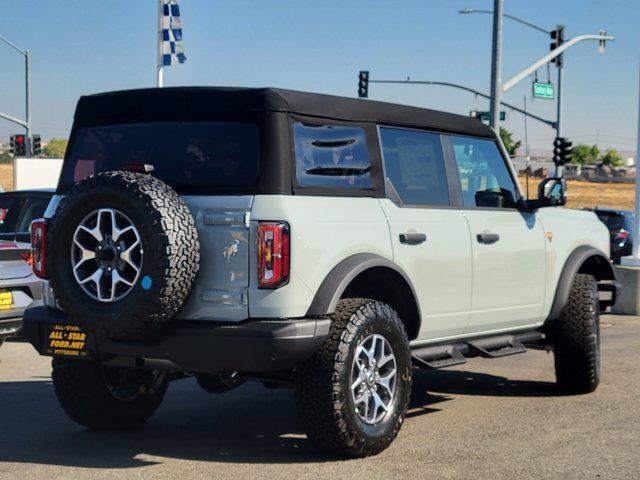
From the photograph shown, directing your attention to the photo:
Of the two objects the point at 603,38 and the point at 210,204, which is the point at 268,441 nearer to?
the point at 210,204

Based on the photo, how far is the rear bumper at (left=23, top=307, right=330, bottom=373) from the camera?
535 centimetres

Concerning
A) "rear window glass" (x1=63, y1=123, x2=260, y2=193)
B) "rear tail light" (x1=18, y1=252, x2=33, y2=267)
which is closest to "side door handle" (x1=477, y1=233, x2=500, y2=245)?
"rear window glass" (x1=63, y1=123, x2=260, y2=193)

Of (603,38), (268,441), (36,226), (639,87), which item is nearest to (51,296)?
(36,226)

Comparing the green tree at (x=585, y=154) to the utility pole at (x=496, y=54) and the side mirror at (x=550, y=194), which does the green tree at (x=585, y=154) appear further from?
the side mirror at (x=550, y=194)

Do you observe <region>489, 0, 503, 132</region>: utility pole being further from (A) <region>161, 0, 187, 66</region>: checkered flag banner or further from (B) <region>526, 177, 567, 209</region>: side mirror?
(B) <region>526, 177, 567, 209</region>: side mirror

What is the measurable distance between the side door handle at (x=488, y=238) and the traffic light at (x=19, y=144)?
39.8 meters

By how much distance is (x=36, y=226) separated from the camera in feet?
20.2

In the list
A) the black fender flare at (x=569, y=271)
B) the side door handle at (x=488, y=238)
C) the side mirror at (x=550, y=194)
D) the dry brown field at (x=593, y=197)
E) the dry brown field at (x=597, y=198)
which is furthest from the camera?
the dry brown field at (x=593, y=197)

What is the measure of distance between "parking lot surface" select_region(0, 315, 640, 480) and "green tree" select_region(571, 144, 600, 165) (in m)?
143

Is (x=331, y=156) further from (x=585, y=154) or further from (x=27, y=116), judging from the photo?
(x=585, y=154)

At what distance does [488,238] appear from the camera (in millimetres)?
7062

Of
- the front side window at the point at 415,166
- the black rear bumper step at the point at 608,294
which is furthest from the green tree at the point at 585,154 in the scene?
the front side window at the point at 415,166

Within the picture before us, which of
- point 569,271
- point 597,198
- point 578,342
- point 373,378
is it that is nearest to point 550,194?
point 569,271

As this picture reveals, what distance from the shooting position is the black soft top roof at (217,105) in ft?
18.8
